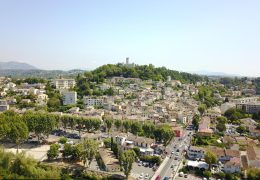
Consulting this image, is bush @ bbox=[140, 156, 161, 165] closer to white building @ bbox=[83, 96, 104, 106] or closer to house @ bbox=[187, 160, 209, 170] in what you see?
house @ bbox=[187, 160, 209, 170]

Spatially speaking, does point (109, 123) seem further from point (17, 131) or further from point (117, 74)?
point (117, 74)

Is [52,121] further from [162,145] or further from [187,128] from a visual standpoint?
[187,128]

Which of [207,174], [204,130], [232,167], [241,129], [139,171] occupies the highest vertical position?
[204,130]

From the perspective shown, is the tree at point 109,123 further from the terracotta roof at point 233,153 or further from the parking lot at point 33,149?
the terracotta roof at point 233,153

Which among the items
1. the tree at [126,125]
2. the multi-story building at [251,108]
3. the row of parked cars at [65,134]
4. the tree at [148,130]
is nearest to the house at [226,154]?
the tree at [148,130]

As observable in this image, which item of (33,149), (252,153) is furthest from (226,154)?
(33,149)
